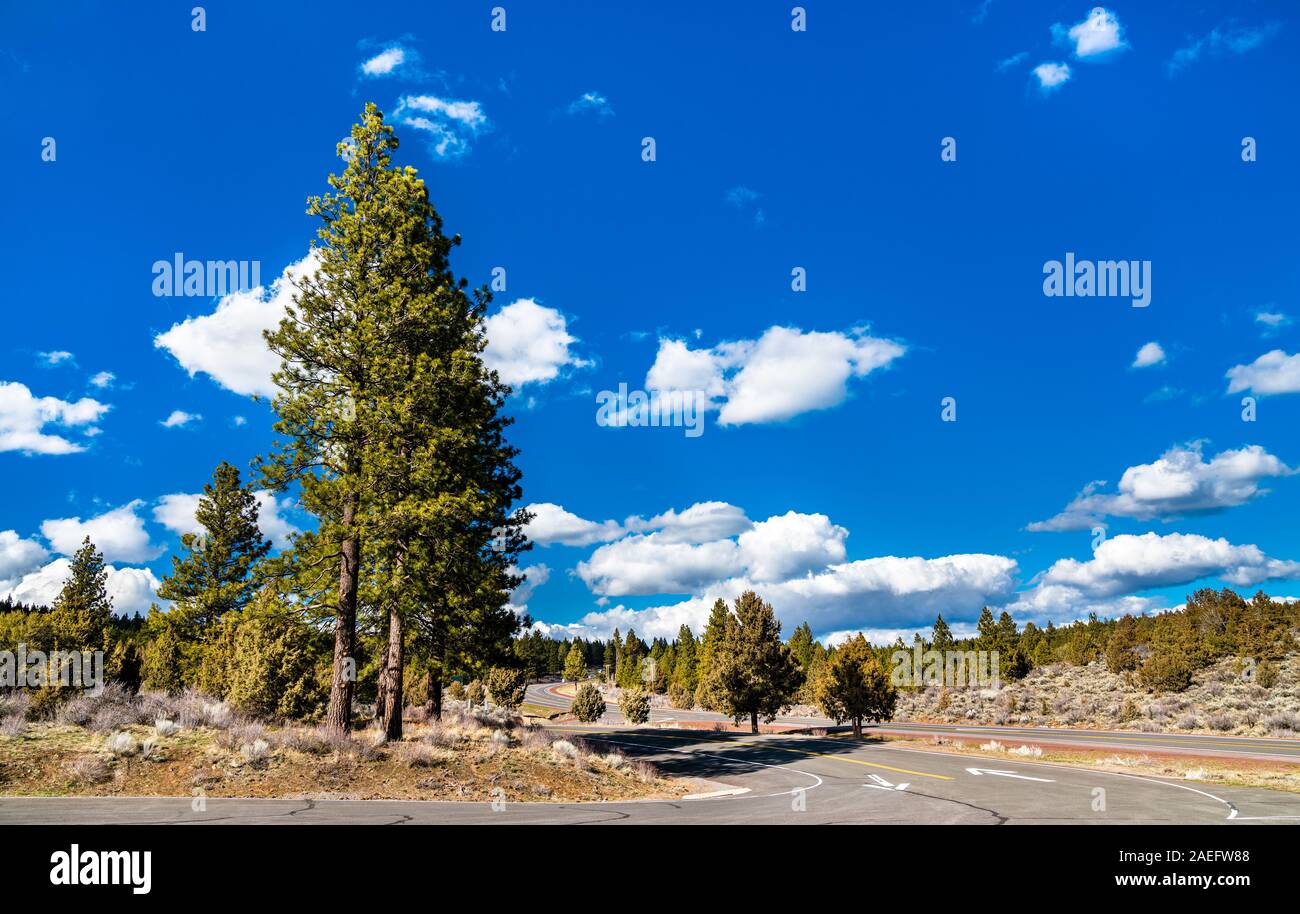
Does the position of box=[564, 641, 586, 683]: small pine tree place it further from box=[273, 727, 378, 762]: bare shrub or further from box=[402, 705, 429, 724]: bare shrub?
box=[273, 727, 378, 762]: bare shrub

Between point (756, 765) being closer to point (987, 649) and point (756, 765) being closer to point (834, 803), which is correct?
point (834, 803)

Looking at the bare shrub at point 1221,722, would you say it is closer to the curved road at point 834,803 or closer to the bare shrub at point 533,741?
Answer: the curved road at point 834,803

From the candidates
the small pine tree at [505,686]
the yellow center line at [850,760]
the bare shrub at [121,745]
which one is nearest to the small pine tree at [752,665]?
the yellow center line at [850,760]

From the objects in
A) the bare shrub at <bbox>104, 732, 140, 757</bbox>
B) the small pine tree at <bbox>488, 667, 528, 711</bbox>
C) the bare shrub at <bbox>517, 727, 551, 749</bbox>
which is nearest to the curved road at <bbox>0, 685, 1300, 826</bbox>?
the bare shrub at <bbox>104, 732, 140, 757</bbox>

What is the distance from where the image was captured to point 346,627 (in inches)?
771

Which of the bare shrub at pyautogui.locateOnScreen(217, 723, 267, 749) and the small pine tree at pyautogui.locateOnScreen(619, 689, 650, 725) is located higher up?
the bare shrub at pyautogui.locateOnScreen(217, 723, 267, 749)

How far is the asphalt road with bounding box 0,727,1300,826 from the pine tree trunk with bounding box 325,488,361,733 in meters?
5.03

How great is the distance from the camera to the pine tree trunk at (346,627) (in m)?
19.4

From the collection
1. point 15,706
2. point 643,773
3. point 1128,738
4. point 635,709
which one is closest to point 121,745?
point 15,706

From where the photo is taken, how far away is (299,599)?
64.2 feet

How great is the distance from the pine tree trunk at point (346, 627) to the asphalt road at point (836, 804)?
5025 mm

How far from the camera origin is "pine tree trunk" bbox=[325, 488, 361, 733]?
19.4 meters

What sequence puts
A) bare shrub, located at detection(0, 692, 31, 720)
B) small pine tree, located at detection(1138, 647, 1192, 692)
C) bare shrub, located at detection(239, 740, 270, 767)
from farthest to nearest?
small pine tree, located at detection(1138, 647, 1192, 692), bare shrub, located at detection(0, 692, 31, 720), bare shrub, located at detection(239, 740, 270, 767)
